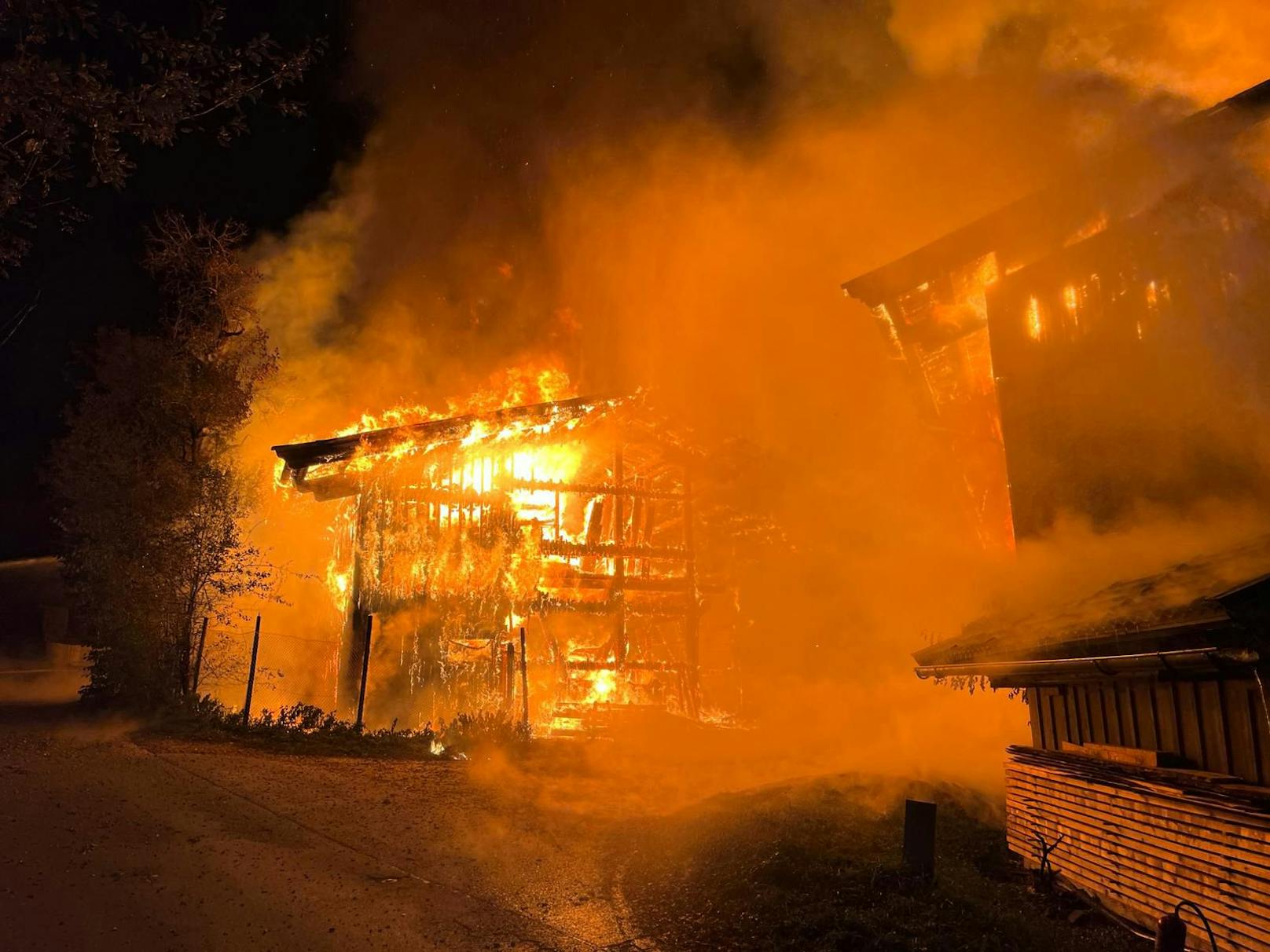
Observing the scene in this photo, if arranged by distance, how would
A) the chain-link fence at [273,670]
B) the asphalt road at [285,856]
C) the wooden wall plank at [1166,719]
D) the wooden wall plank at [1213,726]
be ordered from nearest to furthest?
1. the wooden wall plank at [1213,726]
2. the asphalt road at [285,856]
3. the wooden wall plank at [1166,719]
4. the chain-link fence at [273,670]

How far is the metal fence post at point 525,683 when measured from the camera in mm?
13944

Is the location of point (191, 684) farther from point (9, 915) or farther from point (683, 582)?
point (9, 915)

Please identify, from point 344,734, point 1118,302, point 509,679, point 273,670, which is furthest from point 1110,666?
point 273,670

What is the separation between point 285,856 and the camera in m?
7.02

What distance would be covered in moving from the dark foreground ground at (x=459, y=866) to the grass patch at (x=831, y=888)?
0.08ft

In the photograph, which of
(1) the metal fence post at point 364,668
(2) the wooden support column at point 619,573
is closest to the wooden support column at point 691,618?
(2) the wooden support column at point 619,573

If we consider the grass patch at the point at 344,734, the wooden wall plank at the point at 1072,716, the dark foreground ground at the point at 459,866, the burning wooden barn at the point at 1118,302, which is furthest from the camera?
the grass patch at the point at 344,734

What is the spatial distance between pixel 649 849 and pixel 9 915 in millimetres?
5561

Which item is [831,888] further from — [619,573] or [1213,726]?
[619,573]

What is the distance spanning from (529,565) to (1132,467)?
1123 centimetres

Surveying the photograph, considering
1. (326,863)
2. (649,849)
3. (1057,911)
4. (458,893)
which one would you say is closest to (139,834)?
(326,863)

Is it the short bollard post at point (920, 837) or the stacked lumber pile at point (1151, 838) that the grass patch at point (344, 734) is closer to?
the short bollard post at point (920, 837)

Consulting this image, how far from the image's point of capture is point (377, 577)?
607 inches

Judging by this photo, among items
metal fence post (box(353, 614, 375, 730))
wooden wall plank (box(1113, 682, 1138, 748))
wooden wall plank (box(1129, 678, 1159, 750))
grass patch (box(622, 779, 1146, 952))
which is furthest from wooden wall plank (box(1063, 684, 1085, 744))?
metal fence post (box(353, 614, 375, 730))
